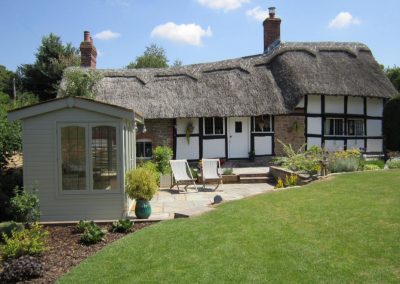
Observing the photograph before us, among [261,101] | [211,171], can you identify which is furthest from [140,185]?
[261,101]

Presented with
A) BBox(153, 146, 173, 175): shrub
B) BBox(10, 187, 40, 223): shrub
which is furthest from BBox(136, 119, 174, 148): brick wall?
BBox(10, 187, 40, 223): shrub

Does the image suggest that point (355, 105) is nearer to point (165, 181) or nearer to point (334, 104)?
point (334, 104)

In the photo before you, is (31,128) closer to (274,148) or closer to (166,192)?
(166,192)

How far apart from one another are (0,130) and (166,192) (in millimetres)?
4885

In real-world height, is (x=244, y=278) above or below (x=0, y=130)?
below

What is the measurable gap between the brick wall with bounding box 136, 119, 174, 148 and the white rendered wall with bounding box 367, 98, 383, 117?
906 cm

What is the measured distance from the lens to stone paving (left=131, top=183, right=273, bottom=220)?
7.50 meters

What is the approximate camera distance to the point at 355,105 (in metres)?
17.3

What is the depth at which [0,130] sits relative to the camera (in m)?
10.6

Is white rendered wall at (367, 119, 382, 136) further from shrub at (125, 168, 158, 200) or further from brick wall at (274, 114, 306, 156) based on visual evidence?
shrub at (125, 168, 158, 200)

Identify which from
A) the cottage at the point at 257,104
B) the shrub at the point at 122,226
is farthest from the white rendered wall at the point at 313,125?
the shrub at the point at 122,226

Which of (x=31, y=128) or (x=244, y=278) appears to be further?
(x=31, y=128)

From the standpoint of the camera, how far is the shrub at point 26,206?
267 inches

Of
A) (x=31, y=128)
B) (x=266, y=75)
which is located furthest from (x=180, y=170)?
(x=266, y=75)
